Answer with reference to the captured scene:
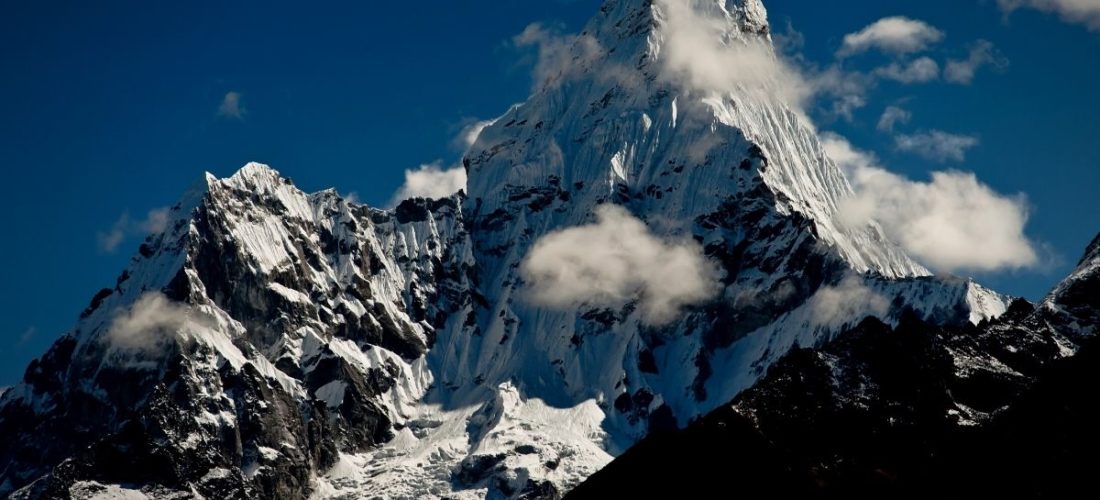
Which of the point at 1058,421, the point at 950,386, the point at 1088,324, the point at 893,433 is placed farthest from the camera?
the point at 1088,324

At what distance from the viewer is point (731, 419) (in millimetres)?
79250

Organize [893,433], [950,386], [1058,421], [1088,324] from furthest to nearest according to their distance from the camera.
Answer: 1. [1088,324]
2. [950,386]
3. [893,433]
4. [1058,421]

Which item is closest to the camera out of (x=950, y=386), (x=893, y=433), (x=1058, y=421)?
(x=1058, y=421)

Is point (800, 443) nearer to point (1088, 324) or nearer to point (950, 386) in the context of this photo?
point (950, 386)

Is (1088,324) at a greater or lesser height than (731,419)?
greater

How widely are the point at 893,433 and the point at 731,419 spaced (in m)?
7.44

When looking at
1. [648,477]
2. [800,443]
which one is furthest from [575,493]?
[800,443]

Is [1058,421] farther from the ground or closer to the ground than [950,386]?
closer to the ground

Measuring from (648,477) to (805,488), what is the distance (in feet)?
24.6

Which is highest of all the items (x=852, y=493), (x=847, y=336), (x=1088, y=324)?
(x=1088, y=324)

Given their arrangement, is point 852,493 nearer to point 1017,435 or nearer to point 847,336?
point 1017,435

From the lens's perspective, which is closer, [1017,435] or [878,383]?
[1017,435]

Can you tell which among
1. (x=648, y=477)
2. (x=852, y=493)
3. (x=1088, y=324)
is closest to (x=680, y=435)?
(x=648, y=477)

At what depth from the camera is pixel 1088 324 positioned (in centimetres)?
12600
